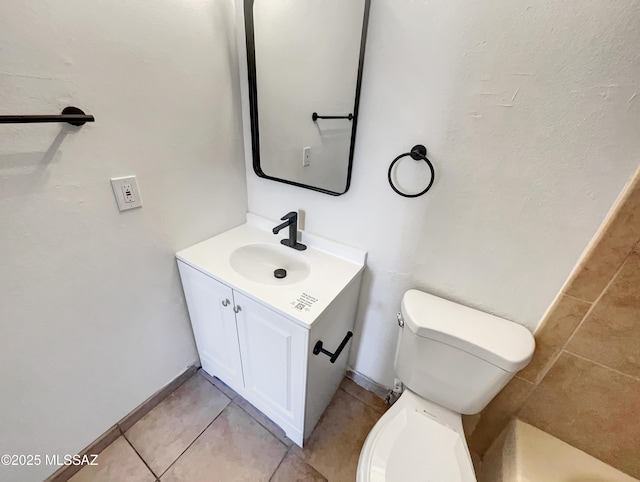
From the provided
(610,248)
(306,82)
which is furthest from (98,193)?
(610,248)

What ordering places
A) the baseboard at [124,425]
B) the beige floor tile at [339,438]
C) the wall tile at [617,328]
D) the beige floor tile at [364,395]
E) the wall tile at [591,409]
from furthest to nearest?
the beige floor tile at [364,395] → the beige floor tile at [339,438] → the baseboard at [124,425] → the wall tile at [591,409] → the wall tile at [617,328]

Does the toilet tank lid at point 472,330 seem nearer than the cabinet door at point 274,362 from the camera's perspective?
Yes

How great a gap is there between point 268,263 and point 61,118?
34.2 inches

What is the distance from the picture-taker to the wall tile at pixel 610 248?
0.64m

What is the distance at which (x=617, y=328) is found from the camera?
0.73 metres

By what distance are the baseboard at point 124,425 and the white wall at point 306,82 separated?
1.22 m

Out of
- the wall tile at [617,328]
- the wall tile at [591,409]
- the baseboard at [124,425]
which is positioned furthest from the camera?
the baseboard at [124,425]

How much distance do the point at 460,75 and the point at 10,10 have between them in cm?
114

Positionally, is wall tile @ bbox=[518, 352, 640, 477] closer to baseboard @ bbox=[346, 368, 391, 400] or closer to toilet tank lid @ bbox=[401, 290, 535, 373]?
toilet tank lid @ bbox=[401, 290, 535, 373]

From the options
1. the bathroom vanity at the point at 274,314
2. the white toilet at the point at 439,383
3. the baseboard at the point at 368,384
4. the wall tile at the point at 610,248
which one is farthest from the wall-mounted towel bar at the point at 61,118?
the baseboard at the point at 368,384

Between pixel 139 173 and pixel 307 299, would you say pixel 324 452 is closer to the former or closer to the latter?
pixel 307 299

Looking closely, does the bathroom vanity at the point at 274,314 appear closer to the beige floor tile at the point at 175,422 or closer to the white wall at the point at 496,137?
the beige floor tile at the point at 175,422

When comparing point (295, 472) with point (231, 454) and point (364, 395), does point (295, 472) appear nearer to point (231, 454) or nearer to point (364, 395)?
point (231, 454)

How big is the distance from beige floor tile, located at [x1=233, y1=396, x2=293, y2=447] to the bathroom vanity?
6 cm
